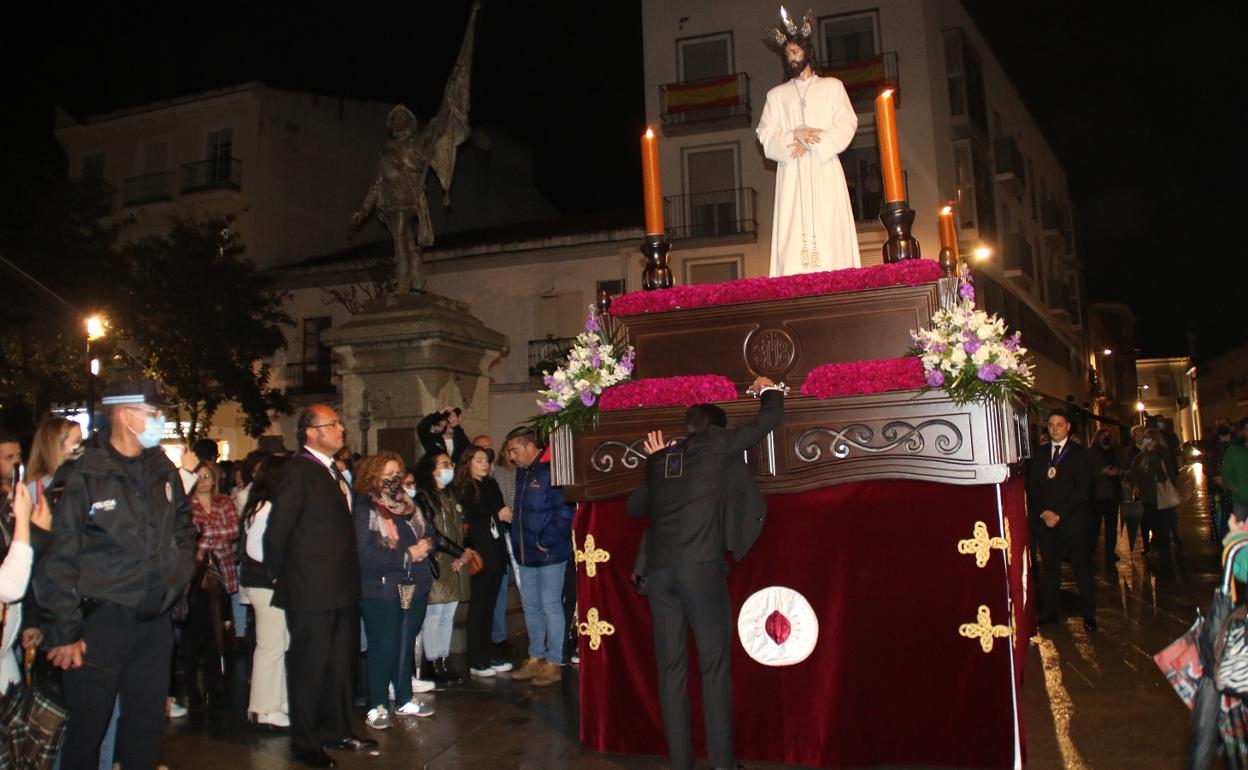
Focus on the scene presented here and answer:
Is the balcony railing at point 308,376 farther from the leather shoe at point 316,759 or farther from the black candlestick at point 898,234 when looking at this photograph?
the black candlestick at point 898,234

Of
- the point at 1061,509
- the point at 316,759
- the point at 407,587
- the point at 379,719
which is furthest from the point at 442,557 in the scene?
the point at 1061,509

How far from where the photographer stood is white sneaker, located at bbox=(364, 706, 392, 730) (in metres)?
5.58

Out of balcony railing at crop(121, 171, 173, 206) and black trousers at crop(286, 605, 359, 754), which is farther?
balcony railing at crop(121, 171, 173, 206)

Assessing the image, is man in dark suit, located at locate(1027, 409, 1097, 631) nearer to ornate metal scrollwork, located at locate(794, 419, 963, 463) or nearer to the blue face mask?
ornate metal scrollwork, located at locate(794, 419, 963, 463)

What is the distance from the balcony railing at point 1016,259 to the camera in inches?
1120

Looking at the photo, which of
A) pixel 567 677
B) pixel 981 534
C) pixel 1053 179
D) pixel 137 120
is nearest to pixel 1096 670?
pixel 981 534

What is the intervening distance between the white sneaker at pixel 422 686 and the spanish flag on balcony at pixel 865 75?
850 inches

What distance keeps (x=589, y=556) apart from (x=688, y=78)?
2436cm

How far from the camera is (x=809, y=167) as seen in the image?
5.70m

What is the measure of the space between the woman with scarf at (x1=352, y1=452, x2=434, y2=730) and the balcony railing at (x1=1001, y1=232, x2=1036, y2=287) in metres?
26.5

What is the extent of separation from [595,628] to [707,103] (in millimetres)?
23051

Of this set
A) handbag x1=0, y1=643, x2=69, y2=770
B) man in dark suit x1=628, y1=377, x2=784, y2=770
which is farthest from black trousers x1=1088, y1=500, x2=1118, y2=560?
handbag x1=0, y1=643, x2=69, y2=770

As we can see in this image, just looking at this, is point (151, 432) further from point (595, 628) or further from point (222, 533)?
point (222, 533)

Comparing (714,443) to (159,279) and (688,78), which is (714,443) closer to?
(159,279)
